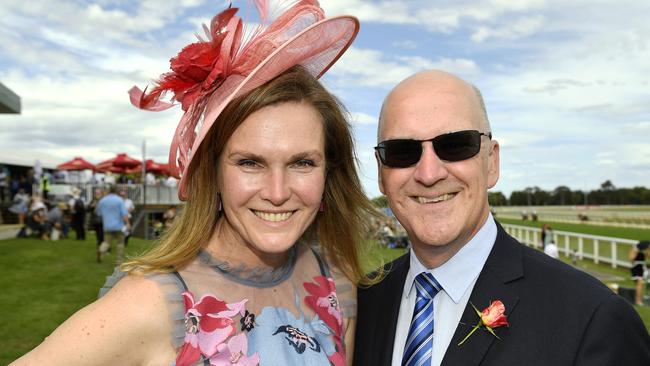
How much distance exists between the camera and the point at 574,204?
593 feet

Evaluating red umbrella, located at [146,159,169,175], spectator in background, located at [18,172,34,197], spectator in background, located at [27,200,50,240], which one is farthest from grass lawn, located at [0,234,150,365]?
red umbrella, located at [146,159,169,175]

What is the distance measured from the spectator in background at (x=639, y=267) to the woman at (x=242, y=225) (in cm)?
1275

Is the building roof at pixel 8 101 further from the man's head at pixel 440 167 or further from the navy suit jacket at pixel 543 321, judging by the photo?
the navy suit jacket at pixel 543 321

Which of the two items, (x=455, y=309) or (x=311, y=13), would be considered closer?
(x=455, y=309)

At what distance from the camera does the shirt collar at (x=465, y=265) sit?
103 inches

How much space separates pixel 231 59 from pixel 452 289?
4.62 ft

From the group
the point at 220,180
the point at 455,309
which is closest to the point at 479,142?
the point at 455,309

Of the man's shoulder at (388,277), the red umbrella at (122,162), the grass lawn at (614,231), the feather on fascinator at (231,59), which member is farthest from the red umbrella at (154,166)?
the grass lawn at (614,231)

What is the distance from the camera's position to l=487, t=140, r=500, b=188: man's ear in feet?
9.38

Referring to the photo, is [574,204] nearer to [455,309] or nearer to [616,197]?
[616,197]

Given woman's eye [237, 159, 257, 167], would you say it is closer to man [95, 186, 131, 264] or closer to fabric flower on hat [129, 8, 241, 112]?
fabric flower on hat [129, 8, 241, 112]

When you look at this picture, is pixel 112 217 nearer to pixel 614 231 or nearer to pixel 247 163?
pixel 247 163

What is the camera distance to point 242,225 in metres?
2.73

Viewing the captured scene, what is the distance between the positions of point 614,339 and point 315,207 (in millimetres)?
1338
